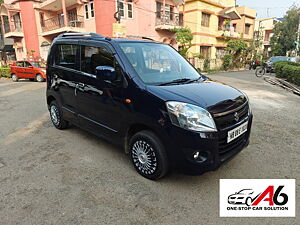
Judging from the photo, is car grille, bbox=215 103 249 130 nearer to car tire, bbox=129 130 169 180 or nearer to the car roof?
car tire, bbox=129 130 169 180

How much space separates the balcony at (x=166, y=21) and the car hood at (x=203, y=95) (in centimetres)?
1874

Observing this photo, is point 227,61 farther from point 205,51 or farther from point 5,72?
point 5,72

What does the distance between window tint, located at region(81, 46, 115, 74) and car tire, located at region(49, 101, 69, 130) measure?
151cm

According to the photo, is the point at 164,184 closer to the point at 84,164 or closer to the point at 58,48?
the point at 84,164

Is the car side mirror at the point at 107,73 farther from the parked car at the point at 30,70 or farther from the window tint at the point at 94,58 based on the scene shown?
the parked car at the point at 30,70

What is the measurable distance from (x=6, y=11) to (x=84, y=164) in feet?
97.4

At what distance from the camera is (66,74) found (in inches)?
166

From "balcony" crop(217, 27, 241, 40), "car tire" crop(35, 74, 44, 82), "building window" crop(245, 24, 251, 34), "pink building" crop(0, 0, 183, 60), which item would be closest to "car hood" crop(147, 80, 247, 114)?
"car tire" crop(35, 74, 44, 82)

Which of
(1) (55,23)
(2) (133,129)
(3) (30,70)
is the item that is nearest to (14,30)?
(1) (55,23)

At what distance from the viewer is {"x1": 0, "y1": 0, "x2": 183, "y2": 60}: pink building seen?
60.7 ft

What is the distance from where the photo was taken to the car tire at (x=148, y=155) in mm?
2821

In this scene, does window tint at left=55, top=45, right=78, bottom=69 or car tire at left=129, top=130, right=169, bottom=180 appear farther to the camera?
window tint at left=55, top=45, right=78, bottom=69

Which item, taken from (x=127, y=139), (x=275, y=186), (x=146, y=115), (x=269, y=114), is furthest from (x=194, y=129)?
(x=269, y=114)

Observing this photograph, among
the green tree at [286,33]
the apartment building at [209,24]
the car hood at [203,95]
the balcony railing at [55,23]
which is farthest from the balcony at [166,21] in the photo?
the green tree at [286,33]
